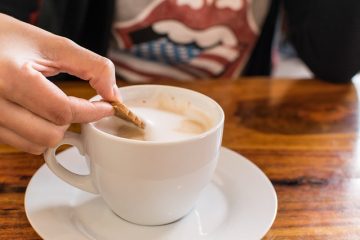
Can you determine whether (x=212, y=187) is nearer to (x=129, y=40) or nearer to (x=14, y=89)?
(x=14, y=89)

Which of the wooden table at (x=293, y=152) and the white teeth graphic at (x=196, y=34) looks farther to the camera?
the white teeth graphic at (x=196, y=34)

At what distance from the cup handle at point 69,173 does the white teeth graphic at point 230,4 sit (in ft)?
1.69

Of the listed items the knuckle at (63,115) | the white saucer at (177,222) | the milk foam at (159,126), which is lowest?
the white saucer at (177,222)

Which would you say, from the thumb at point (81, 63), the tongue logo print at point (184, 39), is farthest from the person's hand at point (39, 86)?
the tongue logo print at point (184, 39)

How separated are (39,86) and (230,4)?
583 mm

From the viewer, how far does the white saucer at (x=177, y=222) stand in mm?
414

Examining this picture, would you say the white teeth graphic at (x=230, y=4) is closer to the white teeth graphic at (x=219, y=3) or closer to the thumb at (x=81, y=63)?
the white teeth graphic at (x=219, y=3)

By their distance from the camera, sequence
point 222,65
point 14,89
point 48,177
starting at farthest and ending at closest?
1. point 222,65
2. point 48,177
3. point 14,89

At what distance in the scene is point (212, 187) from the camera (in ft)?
1.65

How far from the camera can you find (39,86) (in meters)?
0.37

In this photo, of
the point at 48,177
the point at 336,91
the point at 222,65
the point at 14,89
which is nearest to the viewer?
the point at 14,89

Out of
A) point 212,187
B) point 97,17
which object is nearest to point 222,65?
point 97,17

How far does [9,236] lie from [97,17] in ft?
1.75

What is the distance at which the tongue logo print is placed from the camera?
0.84 meters
